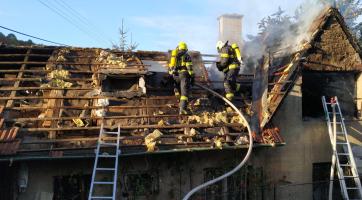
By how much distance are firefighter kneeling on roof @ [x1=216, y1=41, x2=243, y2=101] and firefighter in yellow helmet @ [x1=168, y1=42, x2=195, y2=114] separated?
986 mm

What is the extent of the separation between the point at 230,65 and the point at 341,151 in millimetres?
4130

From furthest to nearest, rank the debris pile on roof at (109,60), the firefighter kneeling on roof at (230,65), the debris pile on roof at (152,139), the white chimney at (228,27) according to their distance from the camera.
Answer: the white chimney at (228,27)
the debris pile on roof at (109,60)
the firefighter kneeling on roof at (230,65)
the debris pile on roof at (152,139)

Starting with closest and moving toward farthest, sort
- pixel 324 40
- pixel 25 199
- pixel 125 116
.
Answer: pixel 25 199 → pixel 125 116 → pixel 324 40

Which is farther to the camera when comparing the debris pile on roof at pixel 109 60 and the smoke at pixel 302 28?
the smoke at pixel 302 28

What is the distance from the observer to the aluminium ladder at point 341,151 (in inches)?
404

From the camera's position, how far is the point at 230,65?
35.0 feet

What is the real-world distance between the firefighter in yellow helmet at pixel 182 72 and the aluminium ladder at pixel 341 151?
4.03 meters

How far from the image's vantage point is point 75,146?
864 cm

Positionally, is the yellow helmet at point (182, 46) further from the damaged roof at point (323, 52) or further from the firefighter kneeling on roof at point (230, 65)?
Answer: the damaged roof at point (323, 52)

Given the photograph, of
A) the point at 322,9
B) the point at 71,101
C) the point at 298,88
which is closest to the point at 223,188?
the point at 298,88

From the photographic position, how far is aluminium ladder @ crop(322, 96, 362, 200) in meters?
10.3

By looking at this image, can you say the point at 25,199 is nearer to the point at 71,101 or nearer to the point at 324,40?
the point at 71,101

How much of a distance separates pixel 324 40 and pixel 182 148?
578cm

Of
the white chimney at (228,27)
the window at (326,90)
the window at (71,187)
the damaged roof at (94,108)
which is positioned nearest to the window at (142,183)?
the damaged roof at (94,108)
